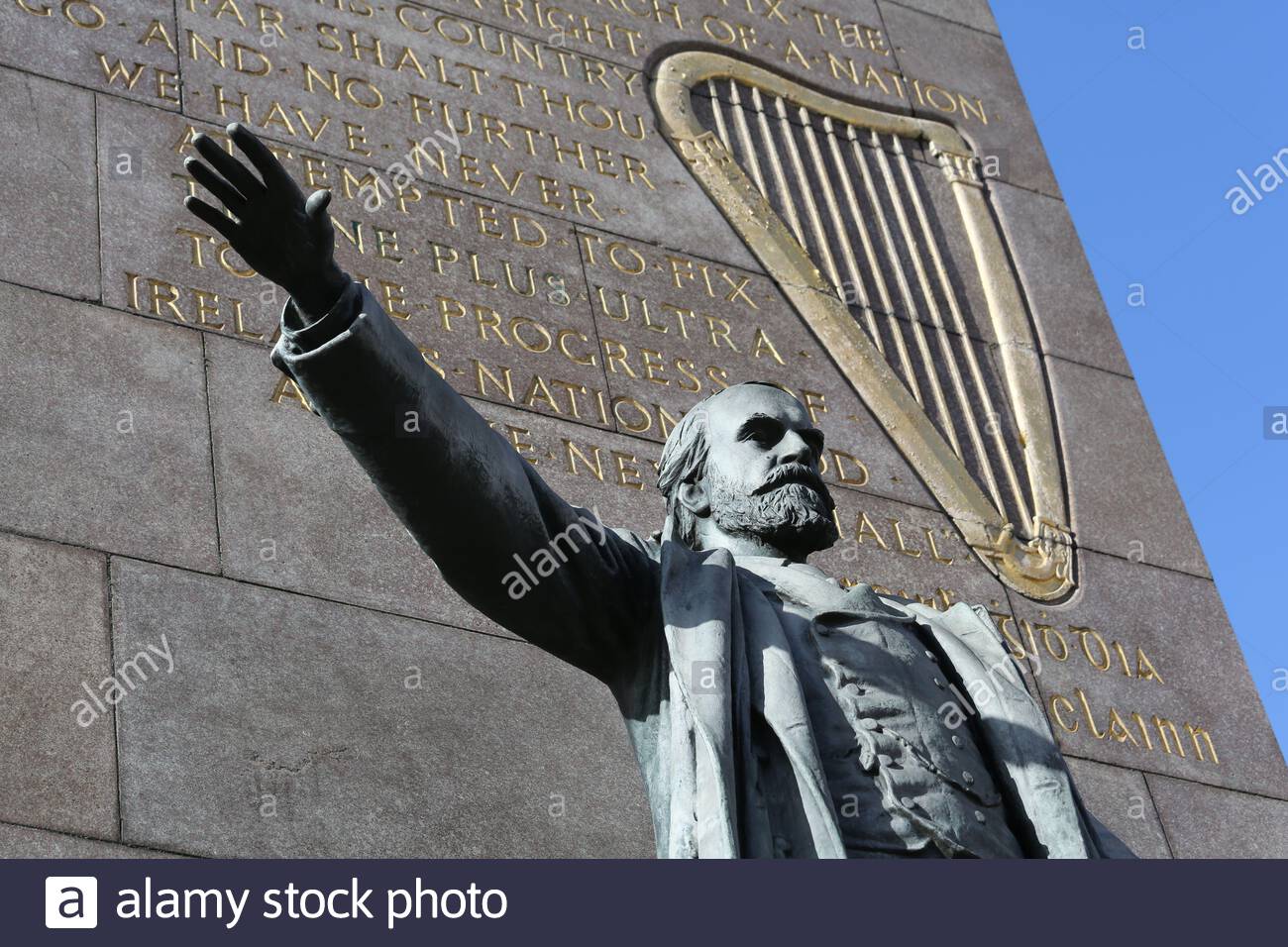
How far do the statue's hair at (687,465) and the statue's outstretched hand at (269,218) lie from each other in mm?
1554

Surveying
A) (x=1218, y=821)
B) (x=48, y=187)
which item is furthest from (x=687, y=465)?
(x=1218, y=821)

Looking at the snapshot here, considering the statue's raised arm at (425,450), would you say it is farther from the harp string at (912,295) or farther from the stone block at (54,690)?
the harp string at (912,295)

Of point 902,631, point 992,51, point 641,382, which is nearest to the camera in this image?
point 902,631

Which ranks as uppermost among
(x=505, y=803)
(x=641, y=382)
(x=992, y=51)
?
(x=992, y=51)

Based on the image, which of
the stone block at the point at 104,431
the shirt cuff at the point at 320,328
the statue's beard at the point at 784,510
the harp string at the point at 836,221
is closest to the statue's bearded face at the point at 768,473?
the statue's beard at the point at 784,510

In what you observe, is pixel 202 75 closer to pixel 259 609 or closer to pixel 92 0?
pixel 92 0

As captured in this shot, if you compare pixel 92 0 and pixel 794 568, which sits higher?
pixel 92 0

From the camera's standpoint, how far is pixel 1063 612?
470 inches

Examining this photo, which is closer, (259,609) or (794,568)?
(794,568)

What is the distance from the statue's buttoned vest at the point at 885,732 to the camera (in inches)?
261

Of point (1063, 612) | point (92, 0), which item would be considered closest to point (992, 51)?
point (1063, 612)

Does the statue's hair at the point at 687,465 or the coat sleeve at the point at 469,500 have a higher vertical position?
the statue's hair at the point at 687,465
